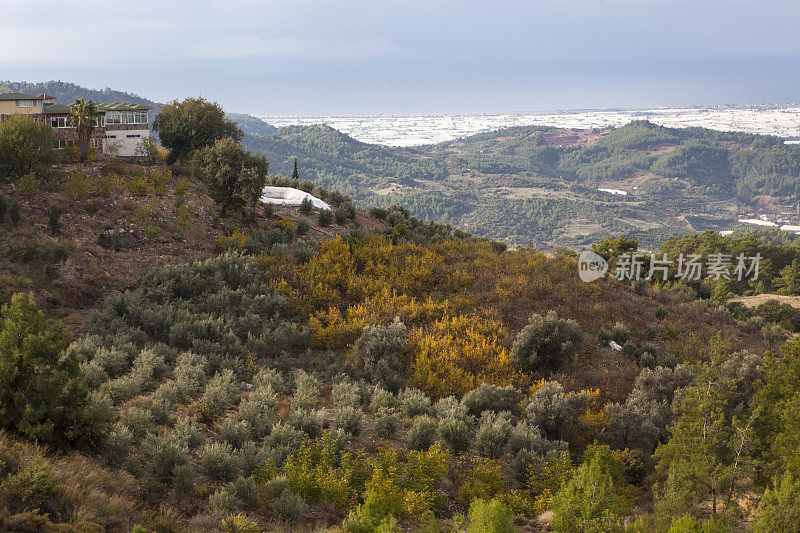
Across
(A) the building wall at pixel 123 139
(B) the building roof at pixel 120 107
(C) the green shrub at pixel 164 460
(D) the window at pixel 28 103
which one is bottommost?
(C) the green shrub at pixel 164 460

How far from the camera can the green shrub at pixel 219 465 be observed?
348 inches

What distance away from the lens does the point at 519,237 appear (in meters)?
172

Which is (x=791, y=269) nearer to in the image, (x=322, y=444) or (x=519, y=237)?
(x=322, y=444)

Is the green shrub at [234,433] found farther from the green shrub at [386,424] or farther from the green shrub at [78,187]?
the green shrub at [78,187]

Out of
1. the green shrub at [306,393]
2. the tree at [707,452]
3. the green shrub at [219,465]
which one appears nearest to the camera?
the green shrub at [219,465]

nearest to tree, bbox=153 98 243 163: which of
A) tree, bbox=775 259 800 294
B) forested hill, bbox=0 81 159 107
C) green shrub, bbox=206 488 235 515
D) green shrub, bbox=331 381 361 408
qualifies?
green shrub, bbox=331 381 361 408

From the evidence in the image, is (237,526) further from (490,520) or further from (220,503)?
(490,520)

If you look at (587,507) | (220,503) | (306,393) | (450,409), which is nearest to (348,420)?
(306,393)

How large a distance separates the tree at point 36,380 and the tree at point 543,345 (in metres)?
13.9

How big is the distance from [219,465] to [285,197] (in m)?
26.9

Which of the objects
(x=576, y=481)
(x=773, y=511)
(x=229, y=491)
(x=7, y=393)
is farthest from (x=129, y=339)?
(x=773, y=511)

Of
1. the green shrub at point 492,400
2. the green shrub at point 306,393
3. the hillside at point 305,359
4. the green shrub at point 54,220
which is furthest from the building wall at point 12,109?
the green shrub at point 492,400

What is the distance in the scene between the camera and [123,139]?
32.3 meters

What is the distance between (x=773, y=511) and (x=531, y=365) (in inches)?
405
